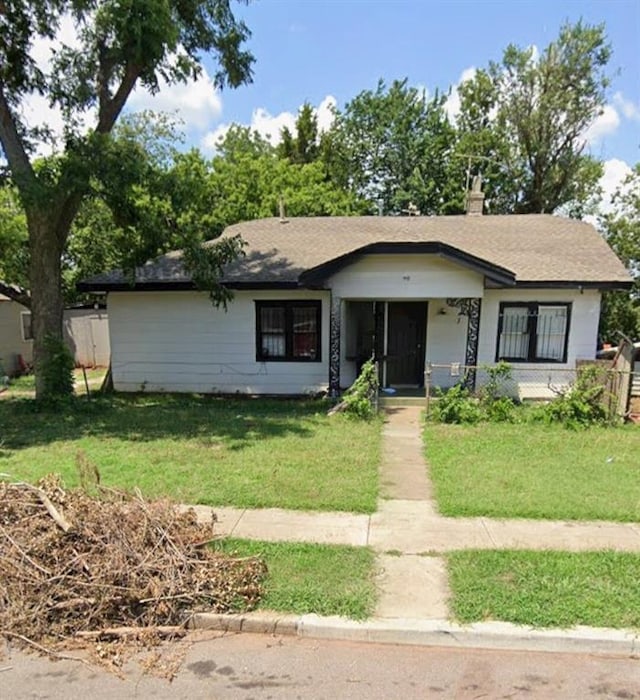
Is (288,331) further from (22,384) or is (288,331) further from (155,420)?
(22,384)

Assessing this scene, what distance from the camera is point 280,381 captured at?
12344 millimetres

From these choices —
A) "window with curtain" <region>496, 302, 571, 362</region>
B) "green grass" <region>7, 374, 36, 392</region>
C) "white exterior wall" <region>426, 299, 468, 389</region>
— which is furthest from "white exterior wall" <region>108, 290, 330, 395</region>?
"window with curtain" <region>496, 302, 571, 362</region>

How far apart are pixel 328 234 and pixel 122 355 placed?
704 centimetres

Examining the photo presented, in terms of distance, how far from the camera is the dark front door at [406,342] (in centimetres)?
1239

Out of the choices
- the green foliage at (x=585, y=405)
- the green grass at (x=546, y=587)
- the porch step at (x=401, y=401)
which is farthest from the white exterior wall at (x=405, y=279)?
the green grass at (x=546, y=587)

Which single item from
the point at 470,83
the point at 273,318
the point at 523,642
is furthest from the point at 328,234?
the point at 470,83

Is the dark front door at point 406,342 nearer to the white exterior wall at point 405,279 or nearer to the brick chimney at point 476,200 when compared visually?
the white exterior wall at point 405,279

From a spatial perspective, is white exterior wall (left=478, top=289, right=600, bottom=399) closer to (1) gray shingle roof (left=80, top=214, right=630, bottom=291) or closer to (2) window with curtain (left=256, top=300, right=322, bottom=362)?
(1) gray shingle roof (left=80, top=214, right=630, bottom=291)

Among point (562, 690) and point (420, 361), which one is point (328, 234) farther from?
point (562, 690)

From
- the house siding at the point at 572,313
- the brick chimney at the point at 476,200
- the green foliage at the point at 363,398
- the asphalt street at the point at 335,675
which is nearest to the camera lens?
the asphalt street at the point at 335,675

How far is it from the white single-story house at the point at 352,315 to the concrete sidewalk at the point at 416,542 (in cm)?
551

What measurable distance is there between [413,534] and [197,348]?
8943 millimetres

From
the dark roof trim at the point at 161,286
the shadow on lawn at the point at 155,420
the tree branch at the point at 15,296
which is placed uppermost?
the dark roof trim at the point at 161,286

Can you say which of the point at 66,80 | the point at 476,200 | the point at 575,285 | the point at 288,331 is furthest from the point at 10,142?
the point at 476,200
